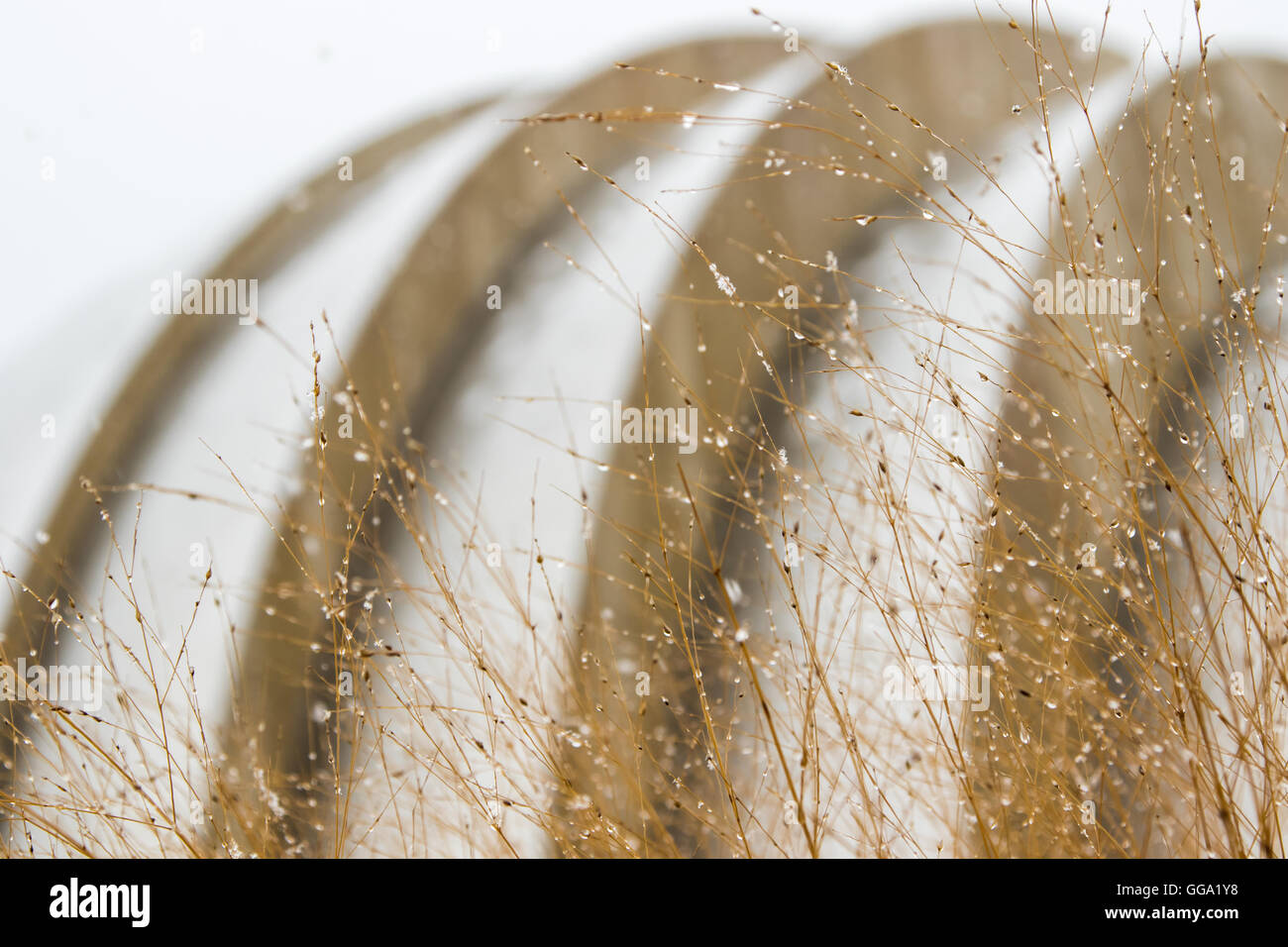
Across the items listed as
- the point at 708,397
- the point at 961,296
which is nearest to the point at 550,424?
the point at 708,397

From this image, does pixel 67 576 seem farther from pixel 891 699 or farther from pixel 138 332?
pixel 891 699

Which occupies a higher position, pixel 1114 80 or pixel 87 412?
pixel 1114 80

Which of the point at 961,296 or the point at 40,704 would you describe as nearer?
the point at 40,704

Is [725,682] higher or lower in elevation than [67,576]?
lower

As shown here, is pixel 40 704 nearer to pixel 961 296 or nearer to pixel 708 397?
pixel 708 397

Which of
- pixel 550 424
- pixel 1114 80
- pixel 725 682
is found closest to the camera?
pixel 725 682

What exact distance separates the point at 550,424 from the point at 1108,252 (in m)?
1.52

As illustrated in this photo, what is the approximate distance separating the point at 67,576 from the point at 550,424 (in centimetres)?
115

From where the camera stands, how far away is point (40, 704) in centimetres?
91
